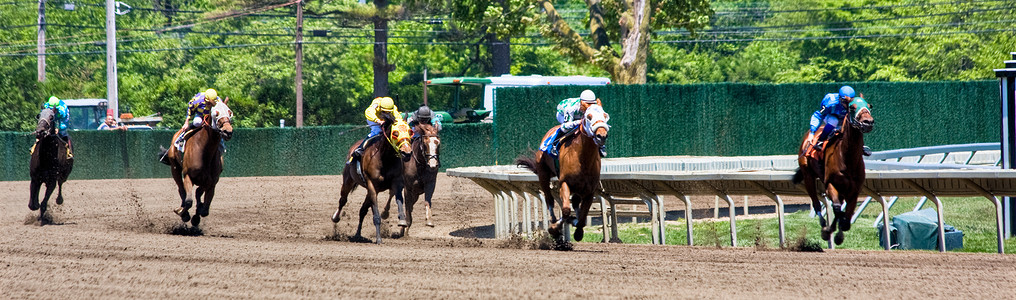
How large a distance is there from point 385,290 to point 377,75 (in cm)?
3212

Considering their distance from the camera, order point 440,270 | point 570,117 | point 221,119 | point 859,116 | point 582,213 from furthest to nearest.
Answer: point 221,119
point 582,213
point 570,117
point 859,116
point 440,270

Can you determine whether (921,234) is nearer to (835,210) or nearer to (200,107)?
(835,210)

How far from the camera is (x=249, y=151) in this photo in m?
25.4

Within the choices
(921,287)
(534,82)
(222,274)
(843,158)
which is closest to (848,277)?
(921,287)

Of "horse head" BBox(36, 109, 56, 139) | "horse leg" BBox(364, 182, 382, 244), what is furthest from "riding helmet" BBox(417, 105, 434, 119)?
"horse head" BBox(36, 109, 56, 139)

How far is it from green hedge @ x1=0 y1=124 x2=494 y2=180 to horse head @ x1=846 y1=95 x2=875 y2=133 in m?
15.1

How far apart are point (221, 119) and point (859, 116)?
6.31m

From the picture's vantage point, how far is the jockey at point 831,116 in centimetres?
993

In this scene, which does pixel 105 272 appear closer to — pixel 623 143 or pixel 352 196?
pixel 352 196

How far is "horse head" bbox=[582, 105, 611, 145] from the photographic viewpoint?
9.57 meters

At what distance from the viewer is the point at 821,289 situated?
23.6ft

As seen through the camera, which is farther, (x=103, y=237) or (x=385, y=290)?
(x=103, y=237)

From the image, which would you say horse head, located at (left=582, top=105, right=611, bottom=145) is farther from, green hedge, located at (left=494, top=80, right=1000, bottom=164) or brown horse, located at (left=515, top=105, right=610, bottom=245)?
green hedge, located at (left=494, top=80, right=1000, bottom=164)

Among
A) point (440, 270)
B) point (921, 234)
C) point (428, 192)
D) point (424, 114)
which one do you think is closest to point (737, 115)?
point (428, 192)
